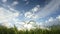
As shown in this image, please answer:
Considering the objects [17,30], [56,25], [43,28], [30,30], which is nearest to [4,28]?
[17,30]

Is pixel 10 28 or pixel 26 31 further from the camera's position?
pixel 10 28

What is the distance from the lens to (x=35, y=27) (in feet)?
7.50

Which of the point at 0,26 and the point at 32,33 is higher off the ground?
the point at 0,26

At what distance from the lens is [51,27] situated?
2.29 m

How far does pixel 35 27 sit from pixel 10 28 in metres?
0.38

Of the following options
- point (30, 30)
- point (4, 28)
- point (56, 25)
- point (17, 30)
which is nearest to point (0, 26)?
point (4, 28)

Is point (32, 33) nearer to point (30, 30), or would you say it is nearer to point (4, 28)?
point (30, 30)

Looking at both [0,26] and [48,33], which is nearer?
[48,33]

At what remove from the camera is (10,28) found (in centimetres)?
234

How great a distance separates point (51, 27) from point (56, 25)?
0.08 metres

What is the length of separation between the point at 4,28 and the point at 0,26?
80mm

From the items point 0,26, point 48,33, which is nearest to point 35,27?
point 48,33

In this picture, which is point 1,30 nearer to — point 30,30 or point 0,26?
point 0,26

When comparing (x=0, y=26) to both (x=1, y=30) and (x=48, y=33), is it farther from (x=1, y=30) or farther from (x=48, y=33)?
(x=48, y=33)
